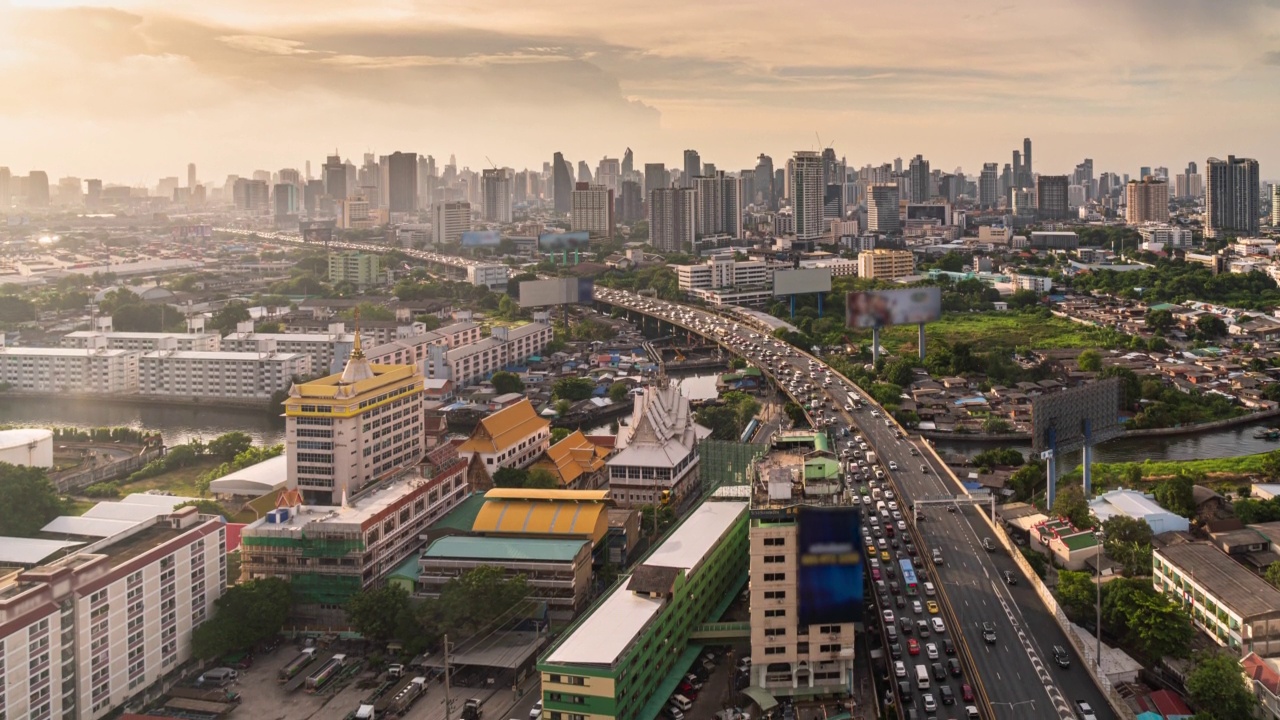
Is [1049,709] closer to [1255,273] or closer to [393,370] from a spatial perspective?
[393,370]

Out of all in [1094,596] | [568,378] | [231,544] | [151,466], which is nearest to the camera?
[1094,596]

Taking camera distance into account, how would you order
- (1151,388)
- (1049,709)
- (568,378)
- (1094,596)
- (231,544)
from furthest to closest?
(568,378) → (1151,388) → (231,544) → (1094,596) → (1049,709)

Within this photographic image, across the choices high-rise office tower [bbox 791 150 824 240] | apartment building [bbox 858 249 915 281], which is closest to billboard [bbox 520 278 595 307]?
apartment building [bbox 858 249 915 281]

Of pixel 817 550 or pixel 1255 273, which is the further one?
pixel 1255 273

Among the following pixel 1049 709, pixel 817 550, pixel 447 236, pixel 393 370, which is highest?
pixel 447 236

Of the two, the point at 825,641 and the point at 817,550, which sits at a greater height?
the point at 817,550

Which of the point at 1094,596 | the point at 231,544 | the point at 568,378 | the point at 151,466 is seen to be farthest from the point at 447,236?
the point at 1094,596

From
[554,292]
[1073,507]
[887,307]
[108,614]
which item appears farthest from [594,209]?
[108,614]

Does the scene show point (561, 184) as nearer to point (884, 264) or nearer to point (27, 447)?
point (884, 264)

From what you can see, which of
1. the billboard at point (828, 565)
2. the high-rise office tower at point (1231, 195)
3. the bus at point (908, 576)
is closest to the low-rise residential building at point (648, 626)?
the billboard at point (828, 565)
